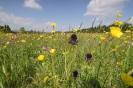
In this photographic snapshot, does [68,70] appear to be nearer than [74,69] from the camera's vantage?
Yes

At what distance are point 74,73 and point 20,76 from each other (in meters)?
0.88

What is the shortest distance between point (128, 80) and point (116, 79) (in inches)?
50.1

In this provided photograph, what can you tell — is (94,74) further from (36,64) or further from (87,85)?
(36,64)

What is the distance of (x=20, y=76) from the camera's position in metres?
1.98

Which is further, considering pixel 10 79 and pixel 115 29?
pixel 10 79

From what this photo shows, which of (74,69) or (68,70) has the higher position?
(68,70)

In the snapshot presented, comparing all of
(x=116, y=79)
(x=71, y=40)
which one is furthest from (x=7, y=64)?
(x=116, y=79)

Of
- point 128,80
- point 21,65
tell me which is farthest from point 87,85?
point 21,65

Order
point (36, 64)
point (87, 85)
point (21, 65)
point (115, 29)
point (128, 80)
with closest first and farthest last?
1. point (128, 80)
2. point (115, 29)
3. point (87, 85)
4. point (21, 65)
5. point (36, 64)

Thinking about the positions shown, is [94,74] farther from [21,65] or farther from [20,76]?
[21,65]

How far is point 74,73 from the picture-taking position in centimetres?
165

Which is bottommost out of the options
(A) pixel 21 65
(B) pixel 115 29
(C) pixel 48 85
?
(C) pixel 48 85

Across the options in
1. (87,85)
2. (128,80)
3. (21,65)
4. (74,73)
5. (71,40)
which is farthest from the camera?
(21,65)

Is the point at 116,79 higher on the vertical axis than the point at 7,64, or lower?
lower
